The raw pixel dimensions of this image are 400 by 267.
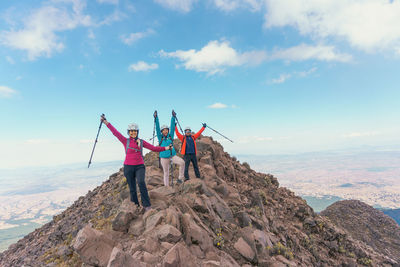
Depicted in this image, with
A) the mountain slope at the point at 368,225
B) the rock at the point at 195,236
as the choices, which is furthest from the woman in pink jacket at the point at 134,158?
the mountain slope at the point at 368,225

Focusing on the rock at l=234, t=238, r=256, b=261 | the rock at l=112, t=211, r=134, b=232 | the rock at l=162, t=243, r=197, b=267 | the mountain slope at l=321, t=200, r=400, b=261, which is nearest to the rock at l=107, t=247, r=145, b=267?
the rock at l=162, t=243, r=197, b=267

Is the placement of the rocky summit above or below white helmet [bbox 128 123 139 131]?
below

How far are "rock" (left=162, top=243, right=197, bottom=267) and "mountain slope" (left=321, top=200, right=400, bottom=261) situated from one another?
126 feet

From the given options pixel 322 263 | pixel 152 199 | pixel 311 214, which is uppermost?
pixel 152 199

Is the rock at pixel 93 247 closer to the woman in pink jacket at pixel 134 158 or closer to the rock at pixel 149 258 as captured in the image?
the rock at pixel 149 258

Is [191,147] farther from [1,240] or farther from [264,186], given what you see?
[1,240]

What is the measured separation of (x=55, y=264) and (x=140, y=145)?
5.87 m

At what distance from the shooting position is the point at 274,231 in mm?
14062

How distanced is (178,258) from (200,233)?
1.89 m

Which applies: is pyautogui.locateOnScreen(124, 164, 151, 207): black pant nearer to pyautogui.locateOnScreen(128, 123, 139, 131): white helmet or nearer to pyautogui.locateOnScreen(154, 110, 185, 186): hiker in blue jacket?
pyautogui.locateOnScreen(128, 123, 139, 131): white helmet

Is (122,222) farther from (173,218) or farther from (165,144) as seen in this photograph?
(165,144)

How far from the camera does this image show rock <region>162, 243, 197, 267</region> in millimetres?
6129

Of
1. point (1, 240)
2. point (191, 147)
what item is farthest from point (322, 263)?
point (1, 240)

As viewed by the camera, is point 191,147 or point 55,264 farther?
point 191,147
